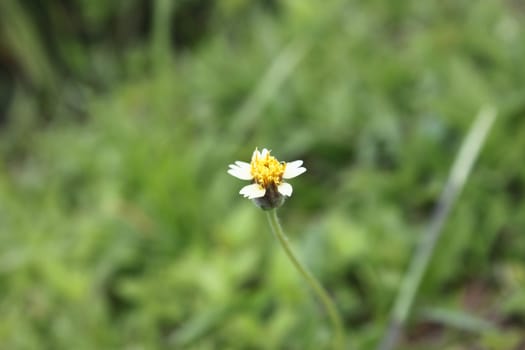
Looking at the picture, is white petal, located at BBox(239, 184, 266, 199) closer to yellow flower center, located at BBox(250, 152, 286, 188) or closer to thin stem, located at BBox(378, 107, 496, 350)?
yellow flower center, located at BBox(250, 152, 286, 188)

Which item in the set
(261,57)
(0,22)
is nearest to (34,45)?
(0,22)

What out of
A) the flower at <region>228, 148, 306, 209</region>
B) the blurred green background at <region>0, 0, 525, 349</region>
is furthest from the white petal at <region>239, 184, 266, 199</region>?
the blurred green background at <region>0, 0, 525, 349</region>

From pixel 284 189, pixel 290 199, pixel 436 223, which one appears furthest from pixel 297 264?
pixel 290 199

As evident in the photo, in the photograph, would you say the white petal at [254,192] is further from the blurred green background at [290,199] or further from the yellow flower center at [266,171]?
the blurred green background at [290,199]

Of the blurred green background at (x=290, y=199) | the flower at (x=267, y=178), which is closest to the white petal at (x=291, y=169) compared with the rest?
the flower at (x=267, y=178)

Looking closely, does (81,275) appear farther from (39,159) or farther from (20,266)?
(39,159)

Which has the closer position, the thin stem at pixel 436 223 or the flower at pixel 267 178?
the flower at pixel 267 178
